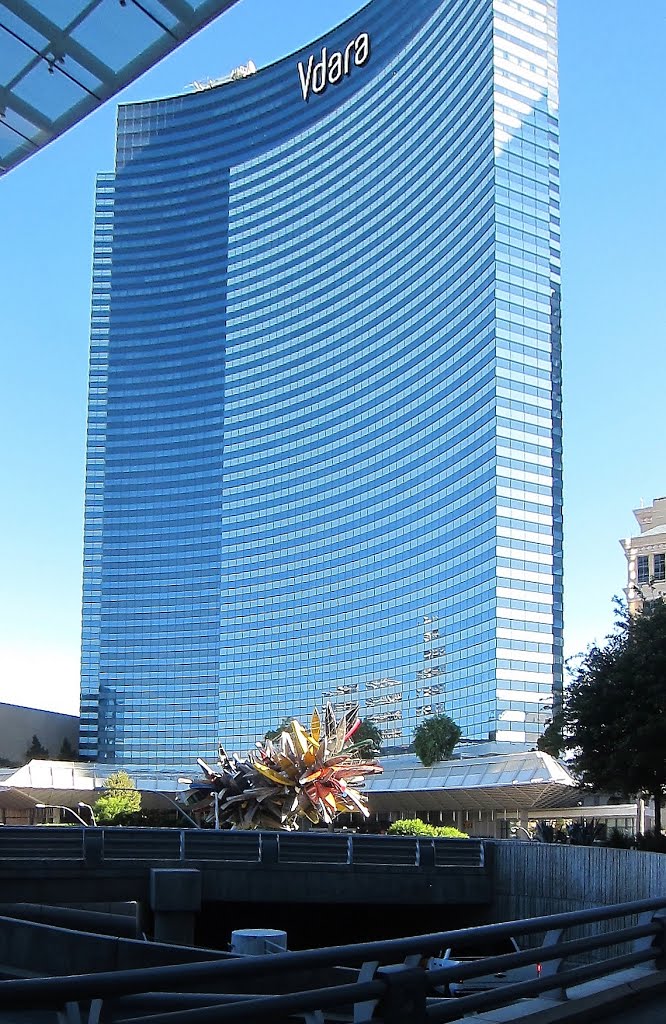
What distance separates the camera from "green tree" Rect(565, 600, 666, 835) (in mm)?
31844

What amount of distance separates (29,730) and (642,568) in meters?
92.0

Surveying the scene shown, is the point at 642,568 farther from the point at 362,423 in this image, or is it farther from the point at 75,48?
the point at 75,48

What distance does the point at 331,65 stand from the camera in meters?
176

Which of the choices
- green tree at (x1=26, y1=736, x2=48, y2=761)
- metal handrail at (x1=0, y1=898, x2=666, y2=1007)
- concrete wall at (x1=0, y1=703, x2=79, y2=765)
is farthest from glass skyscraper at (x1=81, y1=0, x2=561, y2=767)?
metal handrail at (x1=0, y1=898, x2=666, y2=1007)

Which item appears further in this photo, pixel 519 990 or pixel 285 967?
pixel 519 990

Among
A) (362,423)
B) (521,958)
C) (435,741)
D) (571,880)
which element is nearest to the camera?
(521,958)

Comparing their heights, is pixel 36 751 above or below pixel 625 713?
below

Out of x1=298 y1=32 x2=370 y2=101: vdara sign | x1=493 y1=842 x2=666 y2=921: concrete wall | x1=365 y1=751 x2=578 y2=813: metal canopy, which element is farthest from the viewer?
x1=298 y1=32 x2=370 y2=101: vdara sign

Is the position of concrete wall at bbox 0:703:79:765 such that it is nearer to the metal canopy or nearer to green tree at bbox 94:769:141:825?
green tree at bbox 94:769:141:825

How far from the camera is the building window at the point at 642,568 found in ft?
430

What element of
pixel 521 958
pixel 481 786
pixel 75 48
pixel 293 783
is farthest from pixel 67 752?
pixel 521 958

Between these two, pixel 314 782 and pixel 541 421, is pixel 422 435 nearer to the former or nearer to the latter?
pixel 541 421

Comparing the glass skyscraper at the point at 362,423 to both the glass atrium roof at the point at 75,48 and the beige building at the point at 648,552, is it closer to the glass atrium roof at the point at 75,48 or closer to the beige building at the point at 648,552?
the beige building at the point at 648,552

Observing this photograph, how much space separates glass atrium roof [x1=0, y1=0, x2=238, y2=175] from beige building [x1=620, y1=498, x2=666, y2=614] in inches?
4734
